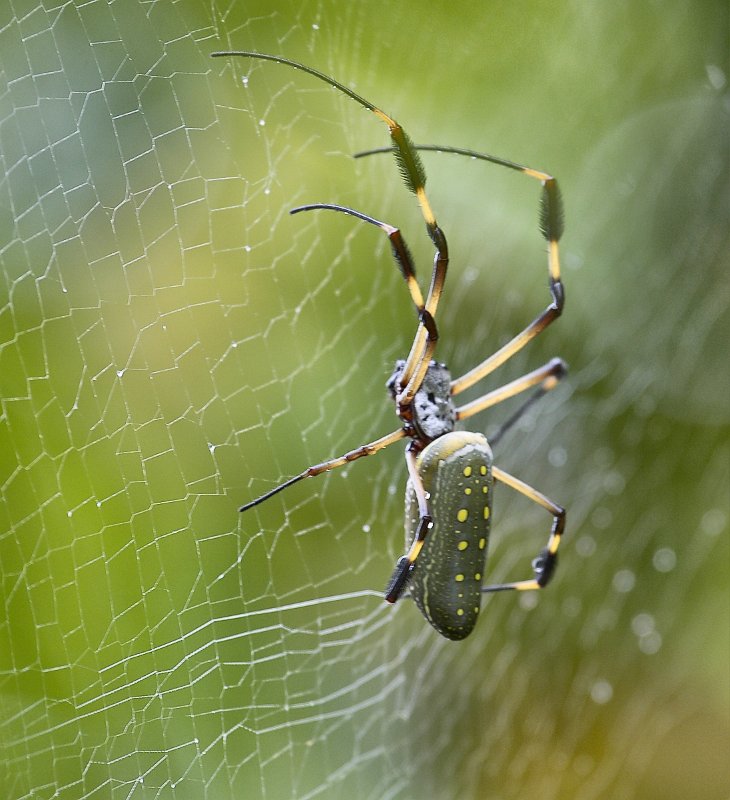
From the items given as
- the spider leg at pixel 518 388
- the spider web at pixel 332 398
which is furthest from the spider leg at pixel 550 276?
the spider web at pixel 332 398

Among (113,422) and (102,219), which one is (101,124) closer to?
(102,219)

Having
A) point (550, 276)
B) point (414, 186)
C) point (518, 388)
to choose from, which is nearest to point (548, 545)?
point (518, 388)

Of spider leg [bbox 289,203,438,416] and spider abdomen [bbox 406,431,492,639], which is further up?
spider leg [bbox 289,203,438,416]

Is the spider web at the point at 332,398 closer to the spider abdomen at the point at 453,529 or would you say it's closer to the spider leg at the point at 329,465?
the spider leg at the point at 329,465

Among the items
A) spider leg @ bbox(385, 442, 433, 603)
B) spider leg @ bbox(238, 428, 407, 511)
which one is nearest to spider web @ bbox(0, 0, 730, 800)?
spider leg @ bbox(238, 428, 407, 511)

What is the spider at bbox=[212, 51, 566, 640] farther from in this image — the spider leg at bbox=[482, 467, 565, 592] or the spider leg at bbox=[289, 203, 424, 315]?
the spider leg at bbox=[482, 467, 565, 592]

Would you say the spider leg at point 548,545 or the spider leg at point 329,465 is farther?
the spider leg at point 548,545

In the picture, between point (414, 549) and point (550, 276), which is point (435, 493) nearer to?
point (414, 549)
